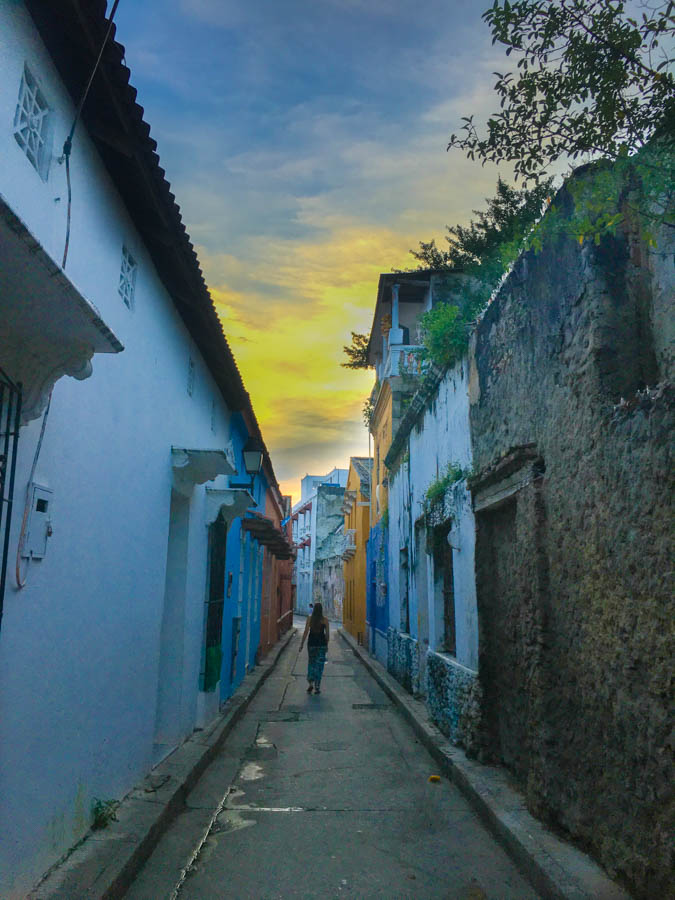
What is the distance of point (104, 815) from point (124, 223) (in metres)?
4.30

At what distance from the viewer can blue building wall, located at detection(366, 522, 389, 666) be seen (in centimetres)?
1596

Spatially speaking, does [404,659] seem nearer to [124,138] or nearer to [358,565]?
[124,138]

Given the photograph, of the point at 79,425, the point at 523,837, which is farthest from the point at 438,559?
the point at 79,425

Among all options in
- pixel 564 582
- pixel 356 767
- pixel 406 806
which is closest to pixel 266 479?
pixel 356 767

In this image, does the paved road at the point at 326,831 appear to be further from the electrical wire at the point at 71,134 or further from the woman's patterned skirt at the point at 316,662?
the electrical wire at the point at 71,134

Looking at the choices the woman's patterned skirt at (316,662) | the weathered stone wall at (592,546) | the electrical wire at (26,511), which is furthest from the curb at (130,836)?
the woman's patterned skirt at (316,662)

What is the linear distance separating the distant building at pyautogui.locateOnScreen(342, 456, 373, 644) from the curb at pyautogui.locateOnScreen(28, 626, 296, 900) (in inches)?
634

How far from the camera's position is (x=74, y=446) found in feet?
13.8

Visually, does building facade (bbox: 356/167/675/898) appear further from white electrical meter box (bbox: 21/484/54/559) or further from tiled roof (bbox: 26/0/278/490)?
white electrical meter box (bbox: 21/484/54/559)

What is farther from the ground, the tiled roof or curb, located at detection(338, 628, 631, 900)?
the tiled roof

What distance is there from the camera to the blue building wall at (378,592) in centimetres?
1596

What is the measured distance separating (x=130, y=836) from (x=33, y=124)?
4417 millimetres

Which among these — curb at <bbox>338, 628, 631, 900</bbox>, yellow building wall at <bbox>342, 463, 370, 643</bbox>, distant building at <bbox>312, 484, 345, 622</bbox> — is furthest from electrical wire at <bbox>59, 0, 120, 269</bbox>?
distant building at <bbox>312, 484, 345, 622</bbox>

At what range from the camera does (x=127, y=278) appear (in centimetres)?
539
